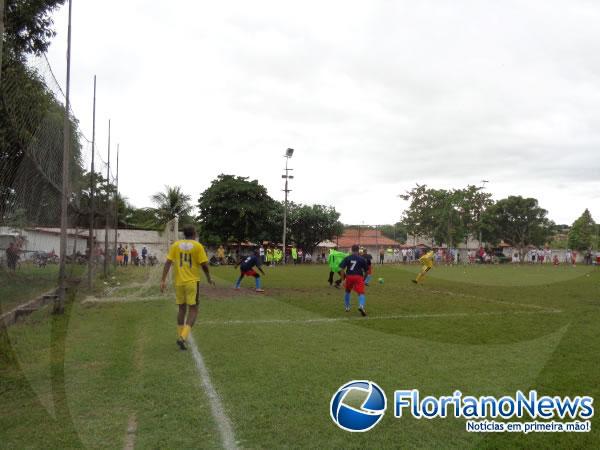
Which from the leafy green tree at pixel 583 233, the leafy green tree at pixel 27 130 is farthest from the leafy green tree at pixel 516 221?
the leafy green tree at pixel 27 130

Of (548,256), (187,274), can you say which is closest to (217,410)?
(187,274)

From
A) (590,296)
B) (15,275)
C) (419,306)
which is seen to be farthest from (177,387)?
(590,296)

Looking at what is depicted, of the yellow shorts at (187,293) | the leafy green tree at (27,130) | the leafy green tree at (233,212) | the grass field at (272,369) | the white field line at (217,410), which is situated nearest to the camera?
the white field line at (217,410)

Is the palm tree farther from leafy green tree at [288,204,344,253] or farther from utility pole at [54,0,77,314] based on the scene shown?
utility pole at [54,0,77,314]

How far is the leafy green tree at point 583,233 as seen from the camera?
68688 millimetres

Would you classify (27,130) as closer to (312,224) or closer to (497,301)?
(497,301)

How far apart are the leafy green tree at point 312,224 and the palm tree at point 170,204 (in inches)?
454

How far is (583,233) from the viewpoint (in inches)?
2736

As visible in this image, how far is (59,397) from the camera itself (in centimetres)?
530

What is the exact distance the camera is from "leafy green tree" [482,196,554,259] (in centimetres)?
6378

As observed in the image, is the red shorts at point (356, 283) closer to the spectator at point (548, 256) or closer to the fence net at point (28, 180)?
the fence net at point (28, 180)

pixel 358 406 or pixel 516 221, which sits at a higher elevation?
pixel 516 221

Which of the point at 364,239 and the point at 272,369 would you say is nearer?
the point at 272,369

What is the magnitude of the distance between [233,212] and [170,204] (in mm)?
7688
